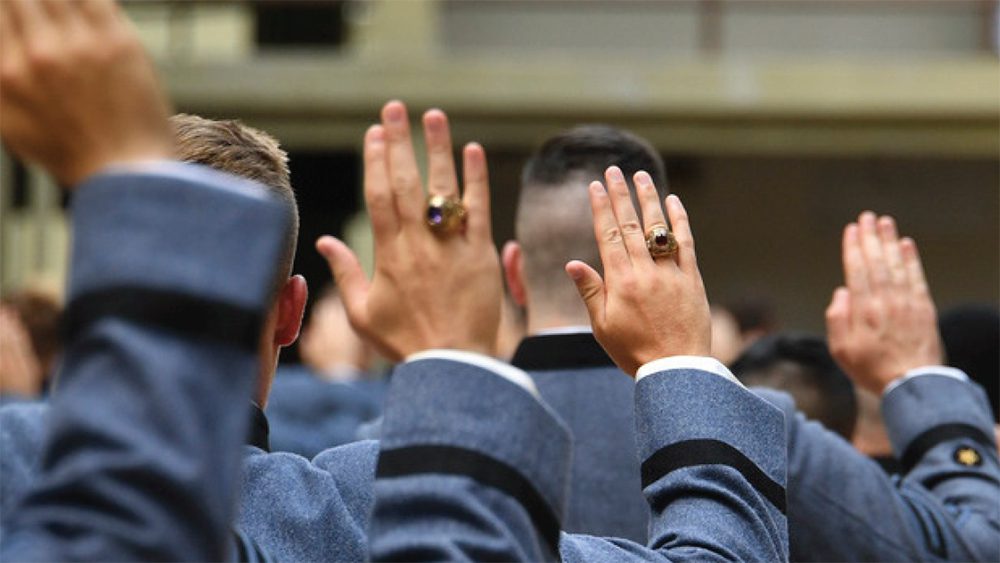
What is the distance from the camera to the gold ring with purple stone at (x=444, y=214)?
1.40 m

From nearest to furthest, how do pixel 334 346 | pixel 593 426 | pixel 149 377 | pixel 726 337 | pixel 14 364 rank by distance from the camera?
pixel 149 377 → pixel 593 426 → pixel 14 364 → pixel 726 337 → pixel 334 346

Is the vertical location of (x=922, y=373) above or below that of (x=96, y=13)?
below

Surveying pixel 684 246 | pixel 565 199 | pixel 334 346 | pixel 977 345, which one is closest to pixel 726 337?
pixel 334 346

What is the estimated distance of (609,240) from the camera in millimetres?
1779

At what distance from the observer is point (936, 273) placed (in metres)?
12.6

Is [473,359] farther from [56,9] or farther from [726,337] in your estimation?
[726,337]

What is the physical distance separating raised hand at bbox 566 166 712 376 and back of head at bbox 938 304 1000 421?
2.44m

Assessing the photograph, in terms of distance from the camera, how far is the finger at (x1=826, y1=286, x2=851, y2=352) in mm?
2957

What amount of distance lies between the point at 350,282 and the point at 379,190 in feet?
0.49

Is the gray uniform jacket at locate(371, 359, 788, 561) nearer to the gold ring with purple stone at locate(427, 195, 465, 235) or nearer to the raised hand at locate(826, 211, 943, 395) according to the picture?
the gold ring with purple stone at locate(427, 195, 465, 235)

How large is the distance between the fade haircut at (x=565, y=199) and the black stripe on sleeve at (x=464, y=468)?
1475 millimetres

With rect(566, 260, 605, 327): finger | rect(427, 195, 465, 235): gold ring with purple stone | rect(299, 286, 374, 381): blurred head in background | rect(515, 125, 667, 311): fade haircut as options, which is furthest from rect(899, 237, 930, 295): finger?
rect(299, 286, 374, 381): blurred head in background

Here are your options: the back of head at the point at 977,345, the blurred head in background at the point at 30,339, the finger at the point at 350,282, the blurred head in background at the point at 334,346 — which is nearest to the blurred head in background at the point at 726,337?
the back of head at the point at 977,345

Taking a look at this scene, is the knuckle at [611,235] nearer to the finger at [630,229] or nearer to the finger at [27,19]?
the finger at [630,229]
